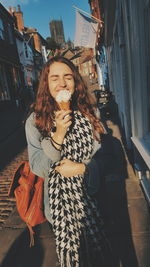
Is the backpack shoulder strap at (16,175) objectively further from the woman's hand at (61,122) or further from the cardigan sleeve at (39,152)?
the woman's hand at (61,122)

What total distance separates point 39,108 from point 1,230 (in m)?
2.09

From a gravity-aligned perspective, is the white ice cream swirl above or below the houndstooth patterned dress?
above

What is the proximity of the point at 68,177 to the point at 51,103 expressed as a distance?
0.61 m

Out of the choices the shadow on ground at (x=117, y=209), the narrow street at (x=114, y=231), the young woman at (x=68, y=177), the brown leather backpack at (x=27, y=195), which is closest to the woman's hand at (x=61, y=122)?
the young woman at (x=68, y=177)

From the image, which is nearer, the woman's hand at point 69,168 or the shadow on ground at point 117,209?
the woman's hand at point 69,168

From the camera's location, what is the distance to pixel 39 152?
1.35 meters

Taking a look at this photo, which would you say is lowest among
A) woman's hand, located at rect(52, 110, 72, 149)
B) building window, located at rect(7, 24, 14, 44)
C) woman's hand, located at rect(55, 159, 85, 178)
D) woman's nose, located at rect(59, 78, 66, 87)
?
woman's hand, located at rect(55, 159, 85, 178)

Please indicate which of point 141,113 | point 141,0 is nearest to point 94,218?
point 141,113

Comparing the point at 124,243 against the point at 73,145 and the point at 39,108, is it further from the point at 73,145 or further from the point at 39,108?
the point at 39,108

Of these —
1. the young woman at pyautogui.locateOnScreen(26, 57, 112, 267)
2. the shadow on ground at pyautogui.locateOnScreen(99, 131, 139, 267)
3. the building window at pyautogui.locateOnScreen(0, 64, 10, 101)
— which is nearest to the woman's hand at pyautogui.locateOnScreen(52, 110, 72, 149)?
the young woman at pyautogui.locateOnScreen(26, 57, 112, 267)

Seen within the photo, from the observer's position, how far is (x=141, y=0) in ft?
6.35

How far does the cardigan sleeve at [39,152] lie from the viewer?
127cm

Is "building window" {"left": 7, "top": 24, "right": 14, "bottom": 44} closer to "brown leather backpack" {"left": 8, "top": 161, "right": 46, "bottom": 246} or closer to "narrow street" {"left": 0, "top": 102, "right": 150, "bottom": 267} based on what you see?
"narrow street" {"left": 0, "top": 102, "right": 150, "bottom": 267}

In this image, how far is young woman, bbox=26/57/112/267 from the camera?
4.52 feet
